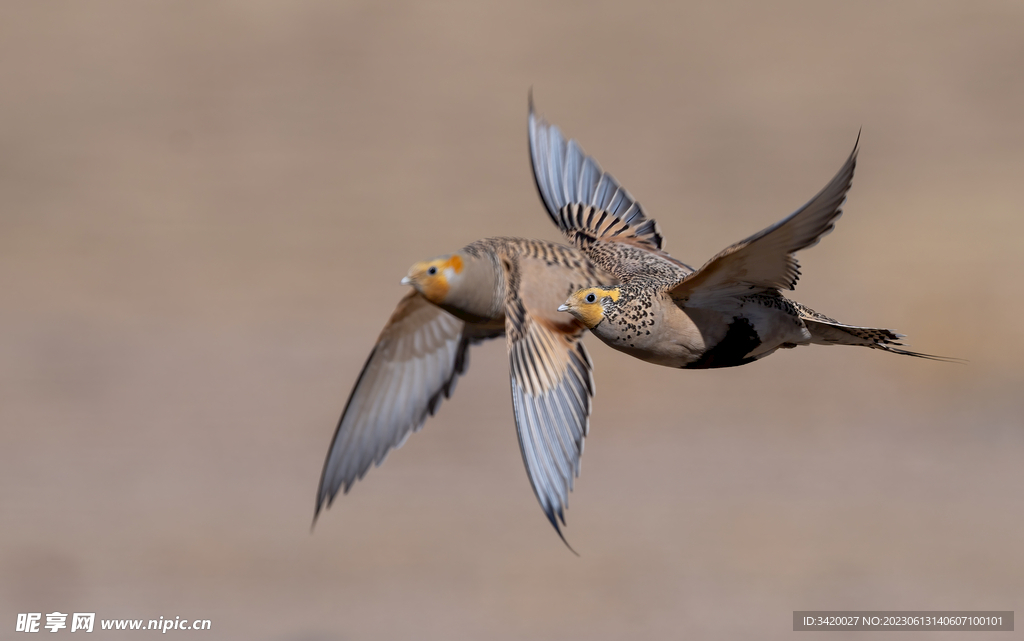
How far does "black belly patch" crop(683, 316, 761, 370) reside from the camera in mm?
3840

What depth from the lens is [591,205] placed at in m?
5.43

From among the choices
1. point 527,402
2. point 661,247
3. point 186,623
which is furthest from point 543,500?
point 186,623

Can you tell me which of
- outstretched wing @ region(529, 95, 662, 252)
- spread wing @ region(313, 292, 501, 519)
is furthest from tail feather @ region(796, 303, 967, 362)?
spread wing @ region(313, 292, 501, 519)

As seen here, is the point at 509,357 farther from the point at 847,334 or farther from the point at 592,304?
the point at 847,334

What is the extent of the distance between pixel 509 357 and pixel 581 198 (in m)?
1.45

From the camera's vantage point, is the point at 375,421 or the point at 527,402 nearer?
the point at 527,402

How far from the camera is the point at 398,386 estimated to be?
554 centimetres

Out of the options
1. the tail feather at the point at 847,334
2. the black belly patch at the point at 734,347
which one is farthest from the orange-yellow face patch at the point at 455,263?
the tail feather at the point at 847,334

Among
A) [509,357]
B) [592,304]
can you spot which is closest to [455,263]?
[509,357]

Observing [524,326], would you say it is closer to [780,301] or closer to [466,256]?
[466,256]

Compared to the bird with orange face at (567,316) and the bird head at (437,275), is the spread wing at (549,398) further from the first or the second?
the bird head at (437,275)

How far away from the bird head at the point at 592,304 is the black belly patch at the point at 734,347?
1.26ft

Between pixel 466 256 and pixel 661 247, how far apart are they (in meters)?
1.05

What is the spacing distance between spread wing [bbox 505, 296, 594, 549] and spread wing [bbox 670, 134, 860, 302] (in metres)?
0.56
